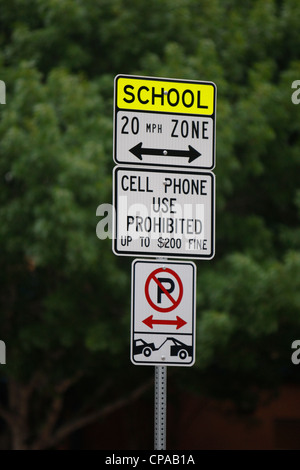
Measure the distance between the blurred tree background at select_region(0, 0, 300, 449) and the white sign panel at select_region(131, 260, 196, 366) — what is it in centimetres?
540

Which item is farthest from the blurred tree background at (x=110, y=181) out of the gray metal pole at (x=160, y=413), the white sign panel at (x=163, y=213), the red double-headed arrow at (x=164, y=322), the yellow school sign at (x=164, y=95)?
the gray metal pole at (x=160, y=413)

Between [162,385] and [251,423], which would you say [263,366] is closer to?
[251,423]

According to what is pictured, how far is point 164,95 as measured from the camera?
4.67 metres

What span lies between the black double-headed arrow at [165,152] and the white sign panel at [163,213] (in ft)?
0.32

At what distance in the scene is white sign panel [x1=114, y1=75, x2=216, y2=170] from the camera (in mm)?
4609

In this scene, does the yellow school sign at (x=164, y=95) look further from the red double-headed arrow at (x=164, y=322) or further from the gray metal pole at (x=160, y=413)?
the gray metal pole at (x=160, y=413)

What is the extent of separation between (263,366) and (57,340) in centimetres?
342

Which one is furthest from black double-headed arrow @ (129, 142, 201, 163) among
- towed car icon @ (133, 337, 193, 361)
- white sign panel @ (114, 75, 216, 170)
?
towed car icon @ (133, 337, 193, 361)

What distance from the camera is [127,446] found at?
20562 millimetres

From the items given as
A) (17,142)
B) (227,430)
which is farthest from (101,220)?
(227,430)

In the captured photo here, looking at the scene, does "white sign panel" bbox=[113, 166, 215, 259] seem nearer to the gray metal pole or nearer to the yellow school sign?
the yellow school sign

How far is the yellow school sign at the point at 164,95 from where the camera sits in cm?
462

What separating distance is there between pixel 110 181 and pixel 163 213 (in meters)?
5.77

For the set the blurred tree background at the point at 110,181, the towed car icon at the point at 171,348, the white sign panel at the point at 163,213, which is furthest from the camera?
the blurred tree background at the point at 110,181
